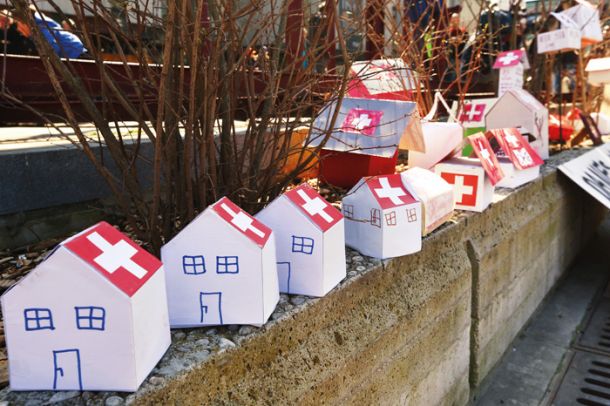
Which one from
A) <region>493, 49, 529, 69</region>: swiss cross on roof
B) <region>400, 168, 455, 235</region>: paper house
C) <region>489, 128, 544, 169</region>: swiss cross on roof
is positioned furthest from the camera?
<region>493, 49, 529, 69</region>: swiss cross on roof

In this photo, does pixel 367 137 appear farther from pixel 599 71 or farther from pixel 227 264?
pixel 599 71

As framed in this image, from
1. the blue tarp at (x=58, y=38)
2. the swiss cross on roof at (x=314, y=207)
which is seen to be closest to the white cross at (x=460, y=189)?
the swiss cross on roof at (x=314, y=207)

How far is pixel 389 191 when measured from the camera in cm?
214

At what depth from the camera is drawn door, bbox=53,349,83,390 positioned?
1169 mm

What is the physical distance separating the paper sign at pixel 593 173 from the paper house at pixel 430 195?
2.18 metres

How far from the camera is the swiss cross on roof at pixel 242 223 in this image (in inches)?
57.4

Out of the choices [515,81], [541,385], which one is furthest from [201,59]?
[515,81]

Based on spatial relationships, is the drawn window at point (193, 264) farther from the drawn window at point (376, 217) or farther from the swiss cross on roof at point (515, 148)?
the swiss cross on roof at point (515, 148)

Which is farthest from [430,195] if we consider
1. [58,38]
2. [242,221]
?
[58,38]

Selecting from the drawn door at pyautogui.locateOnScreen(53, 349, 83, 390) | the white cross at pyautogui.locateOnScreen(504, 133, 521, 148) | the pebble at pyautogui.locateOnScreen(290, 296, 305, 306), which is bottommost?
the pebble at pyautogui.locateOnScreen(290, 296, 305, 306)

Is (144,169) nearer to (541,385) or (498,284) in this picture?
(498,284)

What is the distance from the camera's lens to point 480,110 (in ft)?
14.8

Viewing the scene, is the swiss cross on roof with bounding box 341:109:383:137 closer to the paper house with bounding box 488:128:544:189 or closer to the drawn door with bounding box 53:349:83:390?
the paper house with bounding box 488:128:544:189

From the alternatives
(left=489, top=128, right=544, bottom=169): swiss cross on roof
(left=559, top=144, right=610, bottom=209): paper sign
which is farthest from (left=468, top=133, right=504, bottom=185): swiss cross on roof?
(left=559, top=144, right=610, bottom=209): paper sign
